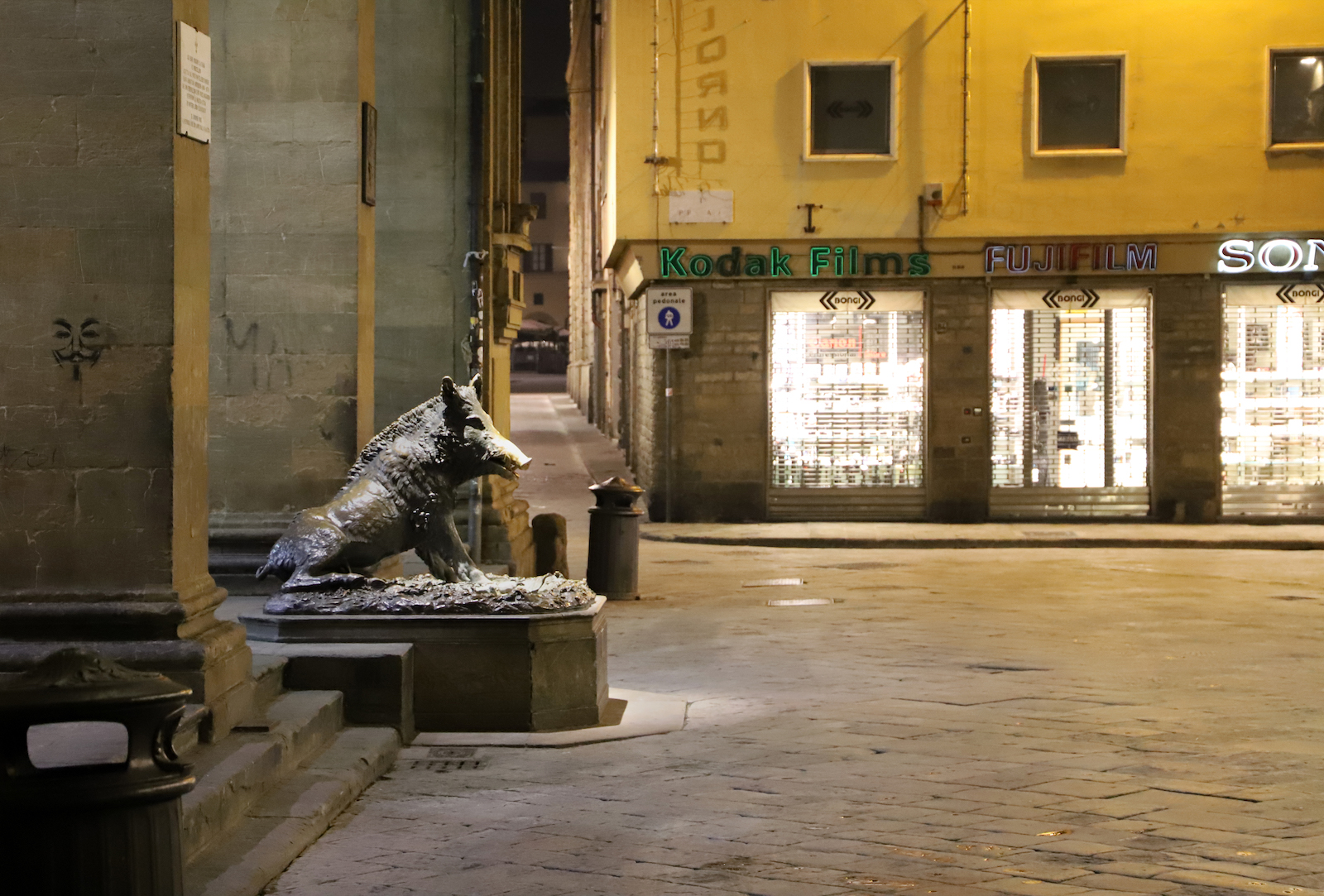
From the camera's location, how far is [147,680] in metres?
4.06

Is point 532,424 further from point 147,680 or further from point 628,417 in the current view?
point 147,680

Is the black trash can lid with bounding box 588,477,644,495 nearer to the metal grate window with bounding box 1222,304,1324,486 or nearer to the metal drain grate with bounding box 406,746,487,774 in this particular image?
the metal drain grate with bounding box 406,746,487,774

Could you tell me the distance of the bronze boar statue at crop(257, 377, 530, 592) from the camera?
28.3 feet

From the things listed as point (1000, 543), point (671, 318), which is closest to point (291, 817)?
point (1000, 543)

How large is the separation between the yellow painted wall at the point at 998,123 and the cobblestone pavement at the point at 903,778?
32.0ft

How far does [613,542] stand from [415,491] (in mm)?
5345

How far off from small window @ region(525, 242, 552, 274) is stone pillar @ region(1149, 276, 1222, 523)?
6767 centimetres

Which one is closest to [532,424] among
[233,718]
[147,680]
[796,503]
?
[796,503]

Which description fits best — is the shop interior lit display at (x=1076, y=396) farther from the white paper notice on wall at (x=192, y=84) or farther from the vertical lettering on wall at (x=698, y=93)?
the white paper notice on wall at (x=192, y=84)

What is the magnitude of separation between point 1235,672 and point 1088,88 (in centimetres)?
1318

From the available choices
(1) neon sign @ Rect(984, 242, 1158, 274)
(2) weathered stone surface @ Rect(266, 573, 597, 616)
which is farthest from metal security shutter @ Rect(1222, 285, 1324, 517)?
(2) weathered stone surface @ Rect(266, 573, 597, 616)

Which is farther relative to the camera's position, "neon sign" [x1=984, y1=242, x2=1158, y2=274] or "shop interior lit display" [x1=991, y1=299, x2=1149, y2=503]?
"shop interior lit display" [x1=991, y1=299, x2=1149, y2=503]

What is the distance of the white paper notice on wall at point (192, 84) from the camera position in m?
6.39

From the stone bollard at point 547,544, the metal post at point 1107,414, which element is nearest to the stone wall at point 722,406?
the metal post at point 1107,414
